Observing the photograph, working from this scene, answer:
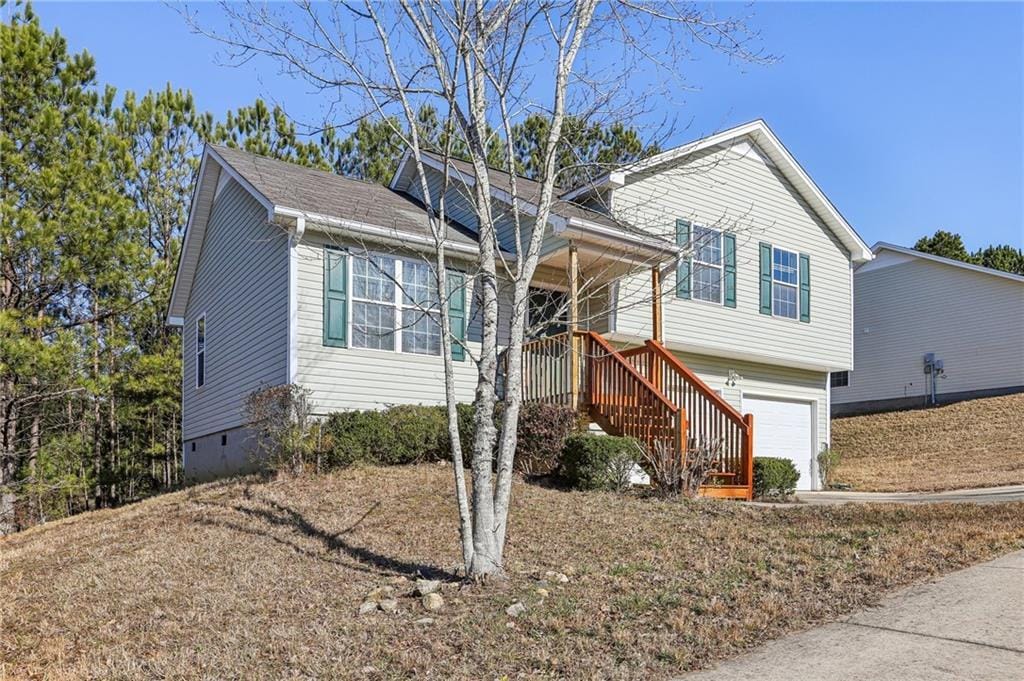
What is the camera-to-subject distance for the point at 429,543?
809 cm

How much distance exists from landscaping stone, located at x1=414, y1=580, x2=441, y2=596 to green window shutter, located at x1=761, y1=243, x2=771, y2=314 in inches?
440

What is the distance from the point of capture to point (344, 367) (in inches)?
483

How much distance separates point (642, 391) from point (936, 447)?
11487 mm

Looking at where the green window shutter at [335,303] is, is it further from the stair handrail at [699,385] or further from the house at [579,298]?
the stair handrail at [699,385]

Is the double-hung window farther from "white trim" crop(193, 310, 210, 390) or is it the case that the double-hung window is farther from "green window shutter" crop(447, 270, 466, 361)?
"white trim" crop(193, 310, 210, 390)

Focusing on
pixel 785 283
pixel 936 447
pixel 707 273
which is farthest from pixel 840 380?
pixel 707 273

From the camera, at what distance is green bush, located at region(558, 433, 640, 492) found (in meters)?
10.7

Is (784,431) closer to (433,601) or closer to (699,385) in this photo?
(699,385)

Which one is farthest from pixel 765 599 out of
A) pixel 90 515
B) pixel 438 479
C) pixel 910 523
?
pixel 90 515

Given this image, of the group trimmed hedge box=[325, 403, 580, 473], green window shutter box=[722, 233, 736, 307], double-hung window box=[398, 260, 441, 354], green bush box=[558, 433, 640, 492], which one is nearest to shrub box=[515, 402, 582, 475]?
trimmed hedge box=[325, 403, 580, 473]

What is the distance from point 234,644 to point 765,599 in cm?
365

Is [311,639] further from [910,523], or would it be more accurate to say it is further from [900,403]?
[900,403]

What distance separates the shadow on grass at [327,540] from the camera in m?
7.28

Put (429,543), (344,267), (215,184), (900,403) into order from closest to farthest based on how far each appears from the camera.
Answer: (429,543)
(344,267)
(215,184)
(900,403)
